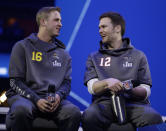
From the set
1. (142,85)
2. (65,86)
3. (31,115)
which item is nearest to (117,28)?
(142,85)

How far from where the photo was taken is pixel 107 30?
301 centimetres

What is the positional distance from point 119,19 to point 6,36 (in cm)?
172

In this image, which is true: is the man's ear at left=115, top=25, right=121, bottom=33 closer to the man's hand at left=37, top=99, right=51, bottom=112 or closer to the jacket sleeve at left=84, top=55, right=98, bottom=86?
the jacket sleeve at left=84, top=55, right=98, bottom=86

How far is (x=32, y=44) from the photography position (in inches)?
115

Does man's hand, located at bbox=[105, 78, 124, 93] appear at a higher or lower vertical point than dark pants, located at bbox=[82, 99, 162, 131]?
higher

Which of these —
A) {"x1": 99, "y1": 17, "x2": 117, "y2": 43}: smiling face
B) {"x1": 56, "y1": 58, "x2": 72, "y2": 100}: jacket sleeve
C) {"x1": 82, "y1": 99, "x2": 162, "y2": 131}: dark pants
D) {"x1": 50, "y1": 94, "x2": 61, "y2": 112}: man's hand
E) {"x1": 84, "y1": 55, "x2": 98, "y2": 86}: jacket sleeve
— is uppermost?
{"x1": 99, "y1": 17, "x2": 117, "y2": 43}: smiling face

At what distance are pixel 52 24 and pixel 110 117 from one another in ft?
3.62

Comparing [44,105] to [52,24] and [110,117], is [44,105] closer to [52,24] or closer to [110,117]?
[110,117]

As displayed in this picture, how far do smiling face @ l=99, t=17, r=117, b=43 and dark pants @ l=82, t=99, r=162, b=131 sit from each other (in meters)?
0.70

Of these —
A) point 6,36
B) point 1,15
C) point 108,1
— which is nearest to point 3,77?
point 6,36

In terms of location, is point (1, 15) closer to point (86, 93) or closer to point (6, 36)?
point (6, 36)

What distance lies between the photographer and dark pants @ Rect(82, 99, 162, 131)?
249 cm

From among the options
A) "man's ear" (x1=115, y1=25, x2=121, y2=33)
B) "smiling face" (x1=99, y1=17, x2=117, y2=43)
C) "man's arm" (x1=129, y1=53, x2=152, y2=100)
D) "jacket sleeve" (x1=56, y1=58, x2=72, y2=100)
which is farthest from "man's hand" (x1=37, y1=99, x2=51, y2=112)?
"man's ear" (x1=115, y1=25, x2=121, y2=33)

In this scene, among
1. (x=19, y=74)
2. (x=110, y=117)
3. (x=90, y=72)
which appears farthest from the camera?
(x=90, y=72)
